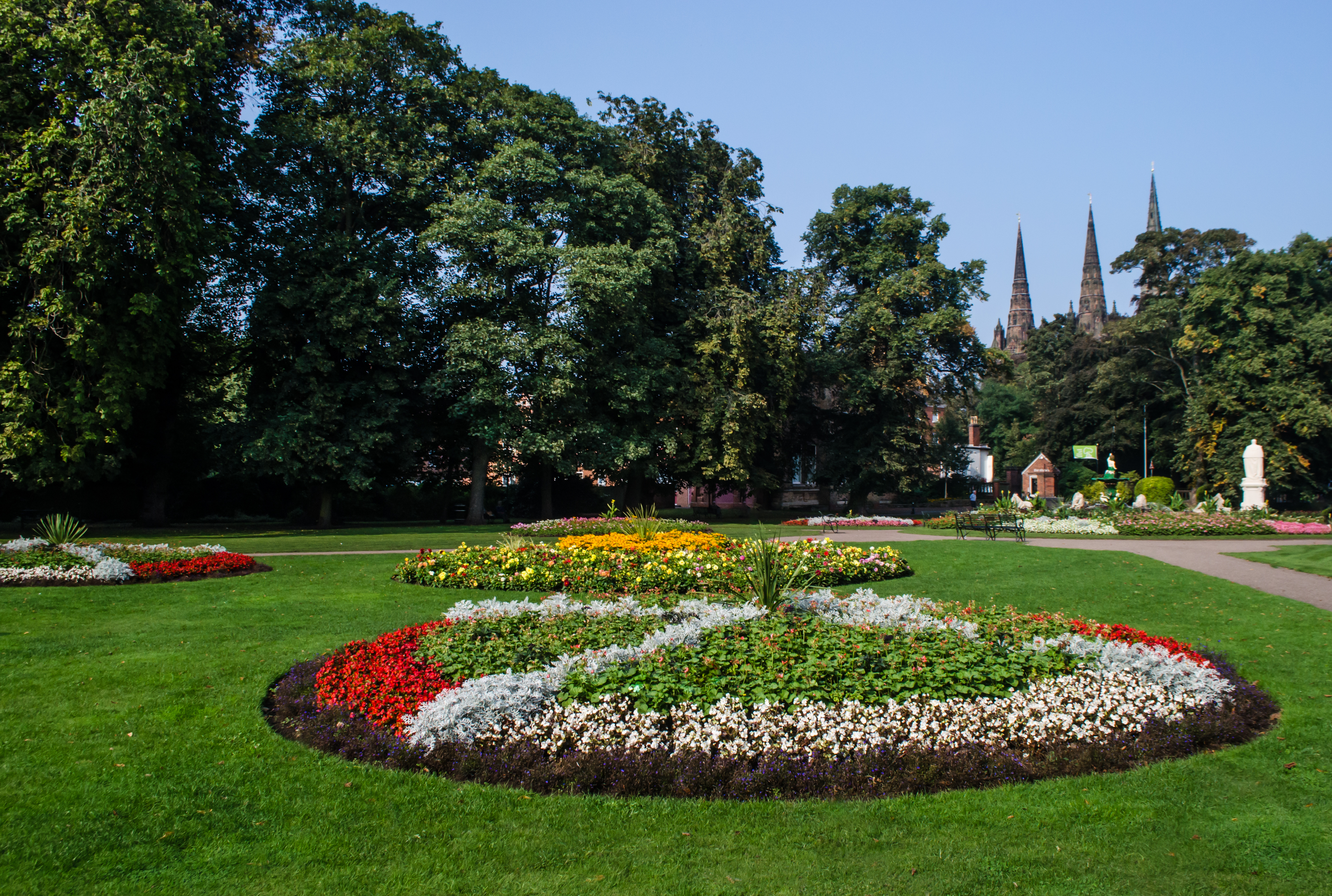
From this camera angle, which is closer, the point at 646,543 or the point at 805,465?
the point at 646,543

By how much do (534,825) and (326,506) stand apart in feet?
76.1

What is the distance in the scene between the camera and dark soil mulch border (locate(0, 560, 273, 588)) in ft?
34.9

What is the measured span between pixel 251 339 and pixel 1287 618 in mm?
24784

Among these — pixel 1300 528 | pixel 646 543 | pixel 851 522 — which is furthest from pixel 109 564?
pixel 1300 528

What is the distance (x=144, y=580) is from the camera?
441 inches

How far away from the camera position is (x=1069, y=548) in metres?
16.6

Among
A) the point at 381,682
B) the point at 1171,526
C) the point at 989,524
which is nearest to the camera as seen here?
the point at 381,682

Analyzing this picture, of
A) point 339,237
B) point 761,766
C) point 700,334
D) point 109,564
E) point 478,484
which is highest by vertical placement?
point 339,237

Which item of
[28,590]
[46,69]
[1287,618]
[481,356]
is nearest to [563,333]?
[481,356]

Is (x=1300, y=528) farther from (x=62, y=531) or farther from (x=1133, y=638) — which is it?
(x=62, y=531)

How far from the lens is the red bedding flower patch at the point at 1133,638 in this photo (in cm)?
630

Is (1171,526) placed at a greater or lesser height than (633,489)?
lesser

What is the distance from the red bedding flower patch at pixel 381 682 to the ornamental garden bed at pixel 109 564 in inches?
252

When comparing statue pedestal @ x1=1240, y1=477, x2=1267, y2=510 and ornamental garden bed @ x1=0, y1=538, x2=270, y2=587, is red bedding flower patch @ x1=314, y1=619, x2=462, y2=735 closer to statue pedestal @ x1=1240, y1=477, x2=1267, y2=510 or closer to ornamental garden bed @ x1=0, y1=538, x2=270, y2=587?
ornamental garden bed @ x1=0, y1=538, x2=270, y2=587
